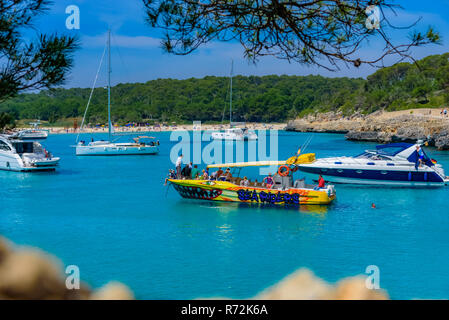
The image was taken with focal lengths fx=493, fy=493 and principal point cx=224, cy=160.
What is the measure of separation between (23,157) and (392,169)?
1193 inches

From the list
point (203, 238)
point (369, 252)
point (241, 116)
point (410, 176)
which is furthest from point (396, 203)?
point (241, 116)

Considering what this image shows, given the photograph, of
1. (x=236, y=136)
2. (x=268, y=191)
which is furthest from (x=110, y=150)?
(x=268, y=191)

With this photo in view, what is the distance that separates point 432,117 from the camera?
3000 inches

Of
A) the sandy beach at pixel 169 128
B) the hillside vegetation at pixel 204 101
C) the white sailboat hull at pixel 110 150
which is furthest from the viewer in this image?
the hillside vegetation at pixel 204 101

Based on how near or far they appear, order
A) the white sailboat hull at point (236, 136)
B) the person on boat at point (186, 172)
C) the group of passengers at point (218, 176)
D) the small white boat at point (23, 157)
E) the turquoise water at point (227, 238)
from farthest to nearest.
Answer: the white sailboat hull at point (236, 136), the small white boat at point (23, 157), the person on boat at point (186, 172), the group of passengers at point (218, 176), the turquoise water at point (227, 238)

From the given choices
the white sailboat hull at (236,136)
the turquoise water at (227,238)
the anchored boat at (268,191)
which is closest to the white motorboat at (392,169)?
the turquoise water at (227,238)

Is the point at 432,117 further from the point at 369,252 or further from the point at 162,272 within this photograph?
the point at 162,272

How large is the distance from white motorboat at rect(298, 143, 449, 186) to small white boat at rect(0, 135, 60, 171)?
24323 millimetres

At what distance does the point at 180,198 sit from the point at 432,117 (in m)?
58.5

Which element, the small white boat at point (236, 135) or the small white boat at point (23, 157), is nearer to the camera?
the small white boat at point (23, 157)

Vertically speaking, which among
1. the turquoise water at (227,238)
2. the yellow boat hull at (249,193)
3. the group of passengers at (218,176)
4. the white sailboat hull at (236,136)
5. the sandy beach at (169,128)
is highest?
the sandy beach at (169,128)

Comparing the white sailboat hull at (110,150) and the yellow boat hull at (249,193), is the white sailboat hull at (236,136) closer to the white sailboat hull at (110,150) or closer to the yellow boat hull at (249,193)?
the white sailboat hull at (110,150)

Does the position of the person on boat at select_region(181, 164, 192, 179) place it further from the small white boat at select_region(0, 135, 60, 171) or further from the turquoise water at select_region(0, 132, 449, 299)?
the small white boat at select_region(0, 135, 60, 171)

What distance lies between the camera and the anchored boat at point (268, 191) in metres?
26.2
